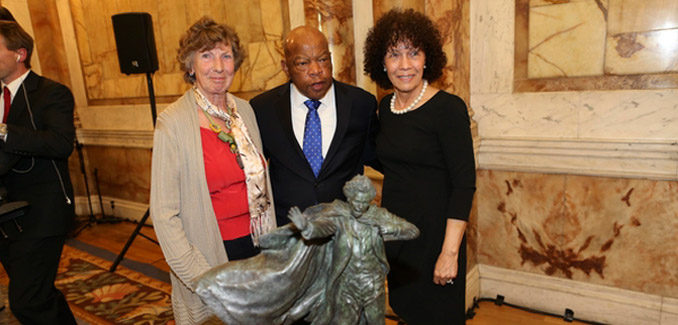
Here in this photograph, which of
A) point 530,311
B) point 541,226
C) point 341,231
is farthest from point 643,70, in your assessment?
point 341,231

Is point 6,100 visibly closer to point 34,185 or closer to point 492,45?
point 34,185

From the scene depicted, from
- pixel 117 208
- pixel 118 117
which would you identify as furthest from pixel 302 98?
pixel 117 208

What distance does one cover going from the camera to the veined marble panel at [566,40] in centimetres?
283

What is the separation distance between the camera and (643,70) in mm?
2738

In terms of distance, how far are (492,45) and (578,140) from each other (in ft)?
2.87

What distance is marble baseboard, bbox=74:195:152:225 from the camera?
5.91 m

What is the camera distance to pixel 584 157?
2.93 m

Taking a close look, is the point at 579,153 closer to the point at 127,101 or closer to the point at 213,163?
the point at 213,163

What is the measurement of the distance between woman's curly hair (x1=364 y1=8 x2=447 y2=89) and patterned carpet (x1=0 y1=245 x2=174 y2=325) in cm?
271

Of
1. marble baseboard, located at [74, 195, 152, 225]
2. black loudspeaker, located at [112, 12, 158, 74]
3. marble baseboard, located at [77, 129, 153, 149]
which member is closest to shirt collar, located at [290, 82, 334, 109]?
black loudspeaker, located at [112, 12, 158, 74]

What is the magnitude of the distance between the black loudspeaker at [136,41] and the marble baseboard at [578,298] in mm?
3446

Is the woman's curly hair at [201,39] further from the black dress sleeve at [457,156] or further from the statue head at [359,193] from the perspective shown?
the statue head at [359,193]

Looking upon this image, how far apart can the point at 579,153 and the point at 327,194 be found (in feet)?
6.05

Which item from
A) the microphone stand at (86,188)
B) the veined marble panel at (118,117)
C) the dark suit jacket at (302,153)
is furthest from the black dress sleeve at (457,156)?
the microphone stand at (86,188)
